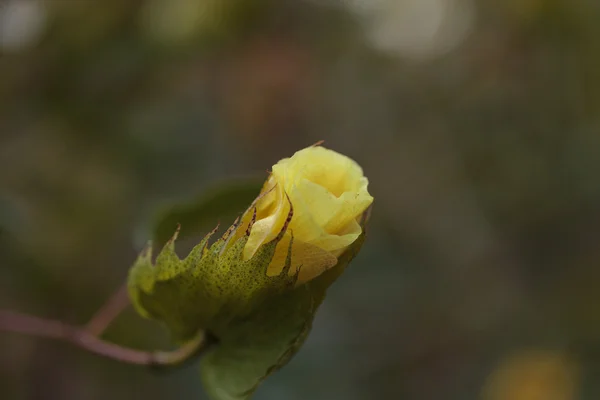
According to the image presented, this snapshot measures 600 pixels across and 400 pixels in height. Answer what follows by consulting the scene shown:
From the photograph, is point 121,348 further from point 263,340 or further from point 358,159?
point 358,159

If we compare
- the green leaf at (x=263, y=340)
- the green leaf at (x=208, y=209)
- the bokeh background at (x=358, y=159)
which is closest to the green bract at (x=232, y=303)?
the green leaf at (x=263, y=340)

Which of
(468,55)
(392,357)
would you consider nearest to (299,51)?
(468,55)

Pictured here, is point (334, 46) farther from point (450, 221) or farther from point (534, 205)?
point (534, 205)

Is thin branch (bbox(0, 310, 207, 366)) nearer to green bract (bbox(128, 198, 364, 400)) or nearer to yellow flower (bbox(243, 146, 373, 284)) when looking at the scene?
green bract (bbox(128, 198, 364, 400))

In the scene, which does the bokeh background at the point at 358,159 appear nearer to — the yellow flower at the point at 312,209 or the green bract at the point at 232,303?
the green bract at the point at 232,303

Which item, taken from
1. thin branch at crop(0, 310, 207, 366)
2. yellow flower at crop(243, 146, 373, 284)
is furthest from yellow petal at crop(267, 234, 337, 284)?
thin branch at crop(0, 310, 207, 366)

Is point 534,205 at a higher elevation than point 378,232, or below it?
higher
